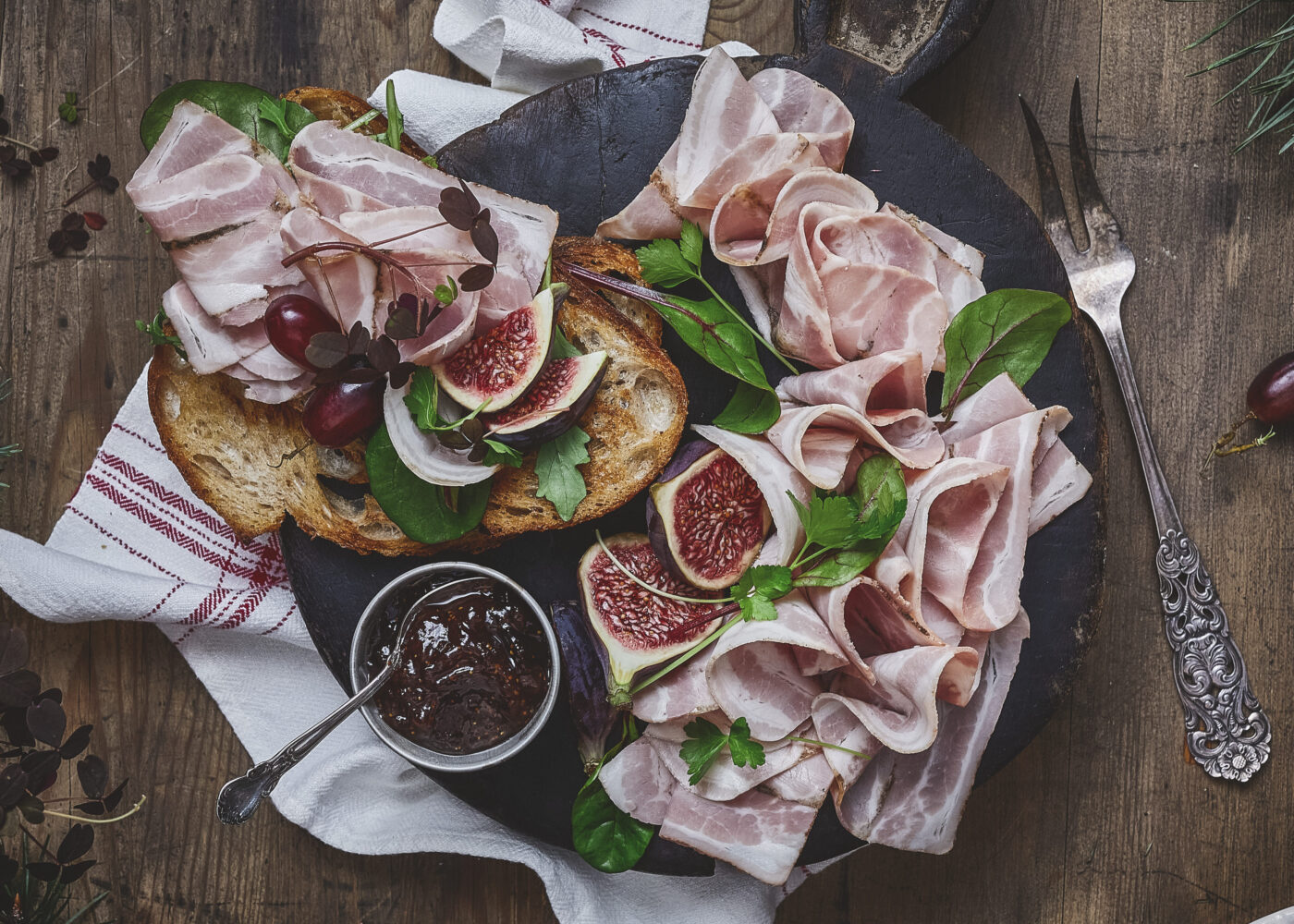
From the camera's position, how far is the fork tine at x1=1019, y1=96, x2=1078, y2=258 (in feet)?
8.14

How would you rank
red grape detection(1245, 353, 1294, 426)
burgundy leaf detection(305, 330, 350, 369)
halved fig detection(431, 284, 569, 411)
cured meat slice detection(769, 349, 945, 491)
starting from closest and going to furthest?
burgundy leaf detection(305, 330, 350, 369) < halved fig detection(431, 284, 569, 411) < cured meat slice detection(769, 349, 945, 491) < red grape detection(1245, 353, 1294, 426)

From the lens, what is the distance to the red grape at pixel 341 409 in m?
2.09

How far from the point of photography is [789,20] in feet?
8.54

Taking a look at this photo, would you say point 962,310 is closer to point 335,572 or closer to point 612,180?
point 612,180

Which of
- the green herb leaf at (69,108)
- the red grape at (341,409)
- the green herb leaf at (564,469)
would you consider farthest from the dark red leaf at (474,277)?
the green herb leaf at (69,108)

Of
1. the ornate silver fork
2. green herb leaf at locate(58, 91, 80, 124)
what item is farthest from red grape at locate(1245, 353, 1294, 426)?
green herb leaf at locate(58, 91, 80, 124)

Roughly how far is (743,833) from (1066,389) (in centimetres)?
143

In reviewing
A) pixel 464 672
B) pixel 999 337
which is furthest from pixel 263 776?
pixel 999 337

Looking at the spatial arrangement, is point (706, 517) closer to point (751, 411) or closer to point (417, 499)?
point (751, 411)

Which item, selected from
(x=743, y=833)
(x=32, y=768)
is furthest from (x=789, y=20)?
(x=32, y=768)

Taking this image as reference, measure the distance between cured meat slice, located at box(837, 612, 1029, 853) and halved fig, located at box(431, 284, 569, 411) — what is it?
135 cm

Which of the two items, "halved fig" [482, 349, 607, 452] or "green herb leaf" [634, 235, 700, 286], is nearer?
"halved fig" [482, 349, 607, 452]

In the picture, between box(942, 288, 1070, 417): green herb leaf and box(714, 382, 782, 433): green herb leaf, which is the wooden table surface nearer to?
box(942, 288, 1070, 417): green herb leaf

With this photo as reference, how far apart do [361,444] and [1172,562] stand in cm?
225
